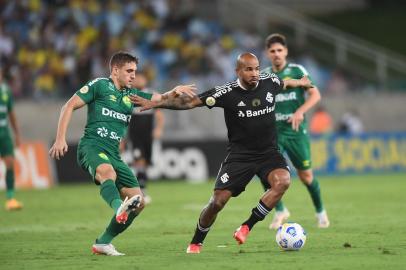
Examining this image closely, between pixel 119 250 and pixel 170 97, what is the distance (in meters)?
2.00

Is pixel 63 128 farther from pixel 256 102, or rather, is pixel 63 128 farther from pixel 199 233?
pixel 256 102

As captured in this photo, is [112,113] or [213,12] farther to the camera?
[213,12]

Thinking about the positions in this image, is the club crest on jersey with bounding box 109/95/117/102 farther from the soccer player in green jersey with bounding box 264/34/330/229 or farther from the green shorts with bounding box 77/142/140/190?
the soccer player in green jersey with bounding box 264/34/330/229

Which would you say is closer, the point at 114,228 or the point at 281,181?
the point at 114,228

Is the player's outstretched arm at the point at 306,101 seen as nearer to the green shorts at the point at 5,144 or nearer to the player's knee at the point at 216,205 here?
the player's knee at the point at 216,205

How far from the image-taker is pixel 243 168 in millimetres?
10859

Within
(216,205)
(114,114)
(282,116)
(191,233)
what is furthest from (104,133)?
(282,116)

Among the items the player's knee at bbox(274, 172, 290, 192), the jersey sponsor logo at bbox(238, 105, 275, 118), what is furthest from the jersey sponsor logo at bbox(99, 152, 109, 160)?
the player's knee at bbox(274, 172, 290, 192)

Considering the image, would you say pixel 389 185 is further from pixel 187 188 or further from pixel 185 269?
pixel 185 269

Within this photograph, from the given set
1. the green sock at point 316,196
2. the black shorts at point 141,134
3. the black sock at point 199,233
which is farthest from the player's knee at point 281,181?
the black shorts at point 141,134

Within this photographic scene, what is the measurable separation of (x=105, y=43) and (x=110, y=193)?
18753 mm

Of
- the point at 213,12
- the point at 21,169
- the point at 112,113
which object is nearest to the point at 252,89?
the point at 112,113

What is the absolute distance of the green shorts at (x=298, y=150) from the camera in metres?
14.0

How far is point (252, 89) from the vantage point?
35.9ft
